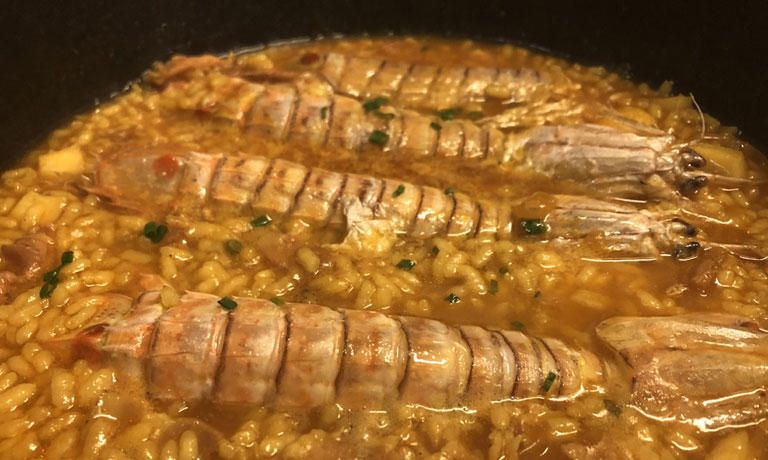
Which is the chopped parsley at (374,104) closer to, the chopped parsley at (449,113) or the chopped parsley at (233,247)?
the chopped parsley at (449,113)

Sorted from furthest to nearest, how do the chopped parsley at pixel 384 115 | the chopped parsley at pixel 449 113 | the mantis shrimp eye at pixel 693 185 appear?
the chopped parsley at pixel 449 113 → the chopped parsley at pixel 384 115 → the mantis shrimp eye at pixel 693 185

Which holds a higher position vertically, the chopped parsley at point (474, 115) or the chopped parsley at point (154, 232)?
the chopped parsley at point (474, 115)

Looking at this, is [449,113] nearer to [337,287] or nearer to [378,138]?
[378,138]

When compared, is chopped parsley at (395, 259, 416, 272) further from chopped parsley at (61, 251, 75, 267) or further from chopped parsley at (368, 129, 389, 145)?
chopped parsley at (61, 251, 75, 267)

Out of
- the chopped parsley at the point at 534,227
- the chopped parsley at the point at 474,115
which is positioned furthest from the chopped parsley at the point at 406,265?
the chopped parsley at the point at 474,115

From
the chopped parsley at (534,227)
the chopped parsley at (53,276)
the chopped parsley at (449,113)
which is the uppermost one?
the chopped parsley at (449,113)
